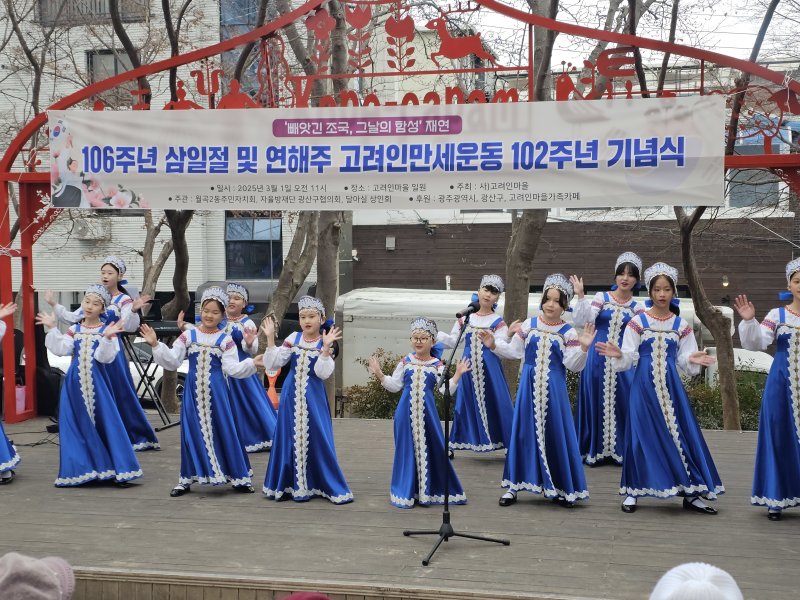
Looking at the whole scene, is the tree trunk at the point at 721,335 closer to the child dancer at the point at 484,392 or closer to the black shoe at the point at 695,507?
the child dancer at the point at 484,392

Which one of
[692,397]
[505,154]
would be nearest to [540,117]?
[505,154]

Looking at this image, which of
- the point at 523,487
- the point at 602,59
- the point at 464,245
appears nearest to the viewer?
the point at 523,487

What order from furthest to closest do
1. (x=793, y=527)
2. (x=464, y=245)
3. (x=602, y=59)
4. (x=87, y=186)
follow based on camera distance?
(x=464, y=245)
(x=87, y=186)
(x=602, y=59)
(x=793, y=527)

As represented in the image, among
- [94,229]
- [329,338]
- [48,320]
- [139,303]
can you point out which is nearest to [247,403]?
[139,303]

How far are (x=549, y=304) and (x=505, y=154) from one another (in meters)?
1.51

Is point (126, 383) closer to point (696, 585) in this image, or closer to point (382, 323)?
point (382, 323)

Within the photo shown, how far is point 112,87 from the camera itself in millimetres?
8625

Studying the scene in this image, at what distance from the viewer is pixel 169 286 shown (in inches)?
806

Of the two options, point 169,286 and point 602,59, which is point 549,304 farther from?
point 169,286

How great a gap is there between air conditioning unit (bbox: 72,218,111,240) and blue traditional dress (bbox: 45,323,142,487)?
1293 cm

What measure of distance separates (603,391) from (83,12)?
13.0 meters

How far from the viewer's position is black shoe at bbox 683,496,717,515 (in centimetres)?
621

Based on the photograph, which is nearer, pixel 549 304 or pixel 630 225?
pixel 549 304

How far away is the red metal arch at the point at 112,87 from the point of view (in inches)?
281
